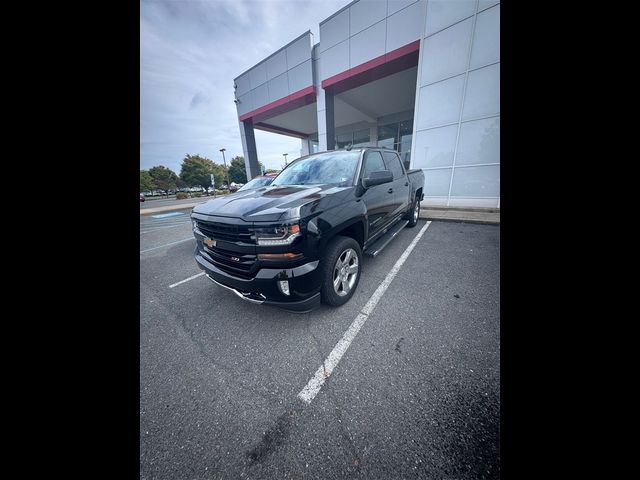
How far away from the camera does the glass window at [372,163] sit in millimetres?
3211

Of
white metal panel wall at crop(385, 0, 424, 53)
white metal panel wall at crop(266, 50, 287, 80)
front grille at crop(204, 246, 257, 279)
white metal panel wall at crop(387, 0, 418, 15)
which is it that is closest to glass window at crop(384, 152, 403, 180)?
front grille at crop(204, 246, 257, 279)

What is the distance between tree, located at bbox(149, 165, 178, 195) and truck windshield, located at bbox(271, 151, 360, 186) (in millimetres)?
67901

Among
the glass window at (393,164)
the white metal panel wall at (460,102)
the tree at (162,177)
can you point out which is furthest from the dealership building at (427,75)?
the tree at (162,177)

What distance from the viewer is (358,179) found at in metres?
2.95

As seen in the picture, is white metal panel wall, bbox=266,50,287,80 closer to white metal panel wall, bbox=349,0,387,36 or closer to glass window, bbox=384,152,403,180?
white metal panel wall, bbox=349,0,387,36

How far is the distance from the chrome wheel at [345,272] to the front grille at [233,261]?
932 mm

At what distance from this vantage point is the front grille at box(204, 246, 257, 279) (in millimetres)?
2158

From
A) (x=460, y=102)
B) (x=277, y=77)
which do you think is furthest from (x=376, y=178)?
(x=277, y=77)

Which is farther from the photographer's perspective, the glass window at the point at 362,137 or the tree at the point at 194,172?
the tree at the point at 194,172

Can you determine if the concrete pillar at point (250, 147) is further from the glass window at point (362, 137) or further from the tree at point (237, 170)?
the tree at point (237, 170)

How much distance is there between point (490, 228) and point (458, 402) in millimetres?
5581
